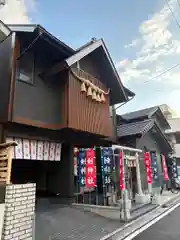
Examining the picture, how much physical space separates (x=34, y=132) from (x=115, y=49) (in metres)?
8.28

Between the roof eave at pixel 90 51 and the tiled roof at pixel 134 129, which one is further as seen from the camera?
the tiled roof at pixel 134 129

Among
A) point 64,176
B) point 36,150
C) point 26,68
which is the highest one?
point 26,68

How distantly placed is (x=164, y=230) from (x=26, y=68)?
25.8ft

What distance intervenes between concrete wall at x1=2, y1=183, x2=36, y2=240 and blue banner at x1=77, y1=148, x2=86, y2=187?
4535mm

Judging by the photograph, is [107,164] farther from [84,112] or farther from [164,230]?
[164,230]

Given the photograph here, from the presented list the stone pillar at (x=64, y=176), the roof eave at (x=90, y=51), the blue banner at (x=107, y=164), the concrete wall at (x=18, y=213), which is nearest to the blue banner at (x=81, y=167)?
the stone pillar at (x=64, y=176)

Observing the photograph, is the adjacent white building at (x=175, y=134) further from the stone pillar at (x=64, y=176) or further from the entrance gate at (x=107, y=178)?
the stone pillar at (x=64, y=176)

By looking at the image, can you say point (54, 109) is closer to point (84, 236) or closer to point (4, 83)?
point (4, 83)

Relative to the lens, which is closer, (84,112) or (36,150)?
(36,150)

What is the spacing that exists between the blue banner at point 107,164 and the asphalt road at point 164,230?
104 inches

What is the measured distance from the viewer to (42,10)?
31.5ft

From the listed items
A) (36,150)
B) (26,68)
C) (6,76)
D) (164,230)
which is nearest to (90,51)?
(26,68)

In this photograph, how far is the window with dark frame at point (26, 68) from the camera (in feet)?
26.7

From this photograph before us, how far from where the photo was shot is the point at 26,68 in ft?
27.8
